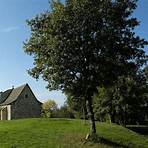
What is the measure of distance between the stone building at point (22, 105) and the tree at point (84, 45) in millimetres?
56579

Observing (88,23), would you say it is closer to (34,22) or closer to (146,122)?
(34,22)

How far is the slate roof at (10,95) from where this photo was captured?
94.0m

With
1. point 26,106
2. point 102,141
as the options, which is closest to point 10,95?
point 26,106

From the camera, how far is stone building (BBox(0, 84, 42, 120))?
91875mm

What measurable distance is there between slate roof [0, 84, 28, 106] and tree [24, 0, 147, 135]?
5830 cm

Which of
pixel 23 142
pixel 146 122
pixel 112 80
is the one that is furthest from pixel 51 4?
pixel 146 122

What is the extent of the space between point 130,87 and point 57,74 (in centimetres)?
4053

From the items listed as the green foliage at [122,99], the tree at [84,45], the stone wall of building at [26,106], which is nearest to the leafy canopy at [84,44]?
the tree at [84,45]

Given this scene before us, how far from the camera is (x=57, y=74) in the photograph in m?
34.6

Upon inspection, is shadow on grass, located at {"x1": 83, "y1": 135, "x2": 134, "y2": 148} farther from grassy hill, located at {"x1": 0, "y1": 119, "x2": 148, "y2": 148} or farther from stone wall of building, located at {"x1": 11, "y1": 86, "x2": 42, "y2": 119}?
stone wall of building, located at {"x1": 11, "y1": 86, "x2": 42, "y2": 119}

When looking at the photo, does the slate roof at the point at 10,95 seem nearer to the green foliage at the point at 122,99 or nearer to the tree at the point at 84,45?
the green foliage at the point at 122,99

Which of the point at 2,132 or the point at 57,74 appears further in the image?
the point at 2,132

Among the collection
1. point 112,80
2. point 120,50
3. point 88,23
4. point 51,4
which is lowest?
point 112,80

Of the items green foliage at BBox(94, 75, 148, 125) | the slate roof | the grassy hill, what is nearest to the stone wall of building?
the slate roof
